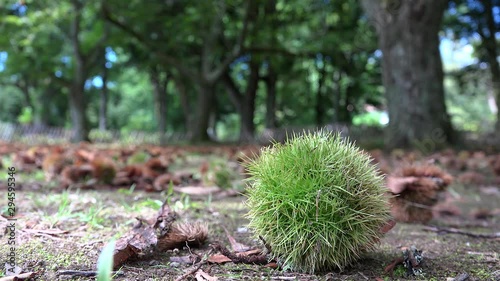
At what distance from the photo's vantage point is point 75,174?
2797 mm

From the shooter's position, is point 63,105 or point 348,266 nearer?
point 348,266

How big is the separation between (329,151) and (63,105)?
39.1m

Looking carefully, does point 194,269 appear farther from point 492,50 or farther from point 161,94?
point 161,94

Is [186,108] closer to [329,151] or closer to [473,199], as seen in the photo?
[473,199]

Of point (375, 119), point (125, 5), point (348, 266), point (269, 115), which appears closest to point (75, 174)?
point (348, 266)

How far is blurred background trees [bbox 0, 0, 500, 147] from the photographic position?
7.12 metres

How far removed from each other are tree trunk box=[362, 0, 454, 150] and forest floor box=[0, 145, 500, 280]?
4.39 metres

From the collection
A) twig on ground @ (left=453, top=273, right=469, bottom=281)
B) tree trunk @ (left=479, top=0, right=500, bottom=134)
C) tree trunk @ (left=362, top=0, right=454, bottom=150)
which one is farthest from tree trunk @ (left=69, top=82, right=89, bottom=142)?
tree trunk @ (left=479, top=0, right=500, bottom=134)

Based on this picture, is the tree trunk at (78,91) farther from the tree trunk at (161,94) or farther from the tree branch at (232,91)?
the tree trunk at (161,94)

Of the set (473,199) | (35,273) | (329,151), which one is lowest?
(473,199)

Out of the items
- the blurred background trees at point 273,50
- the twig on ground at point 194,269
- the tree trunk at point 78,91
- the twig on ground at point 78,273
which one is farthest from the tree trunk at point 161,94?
the twig on ground at point 78,273

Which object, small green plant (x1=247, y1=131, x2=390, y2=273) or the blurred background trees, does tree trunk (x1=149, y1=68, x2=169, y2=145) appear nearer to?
the blurred background trees

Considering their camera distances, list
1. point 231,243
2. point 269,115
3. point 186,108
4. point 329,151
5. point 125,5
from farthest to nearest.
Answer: point 186,108, point 269,115, point 125,5, point 231,243, point 329,151

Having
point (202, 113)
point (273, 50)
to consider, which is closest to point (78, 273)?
point (202, 113)
